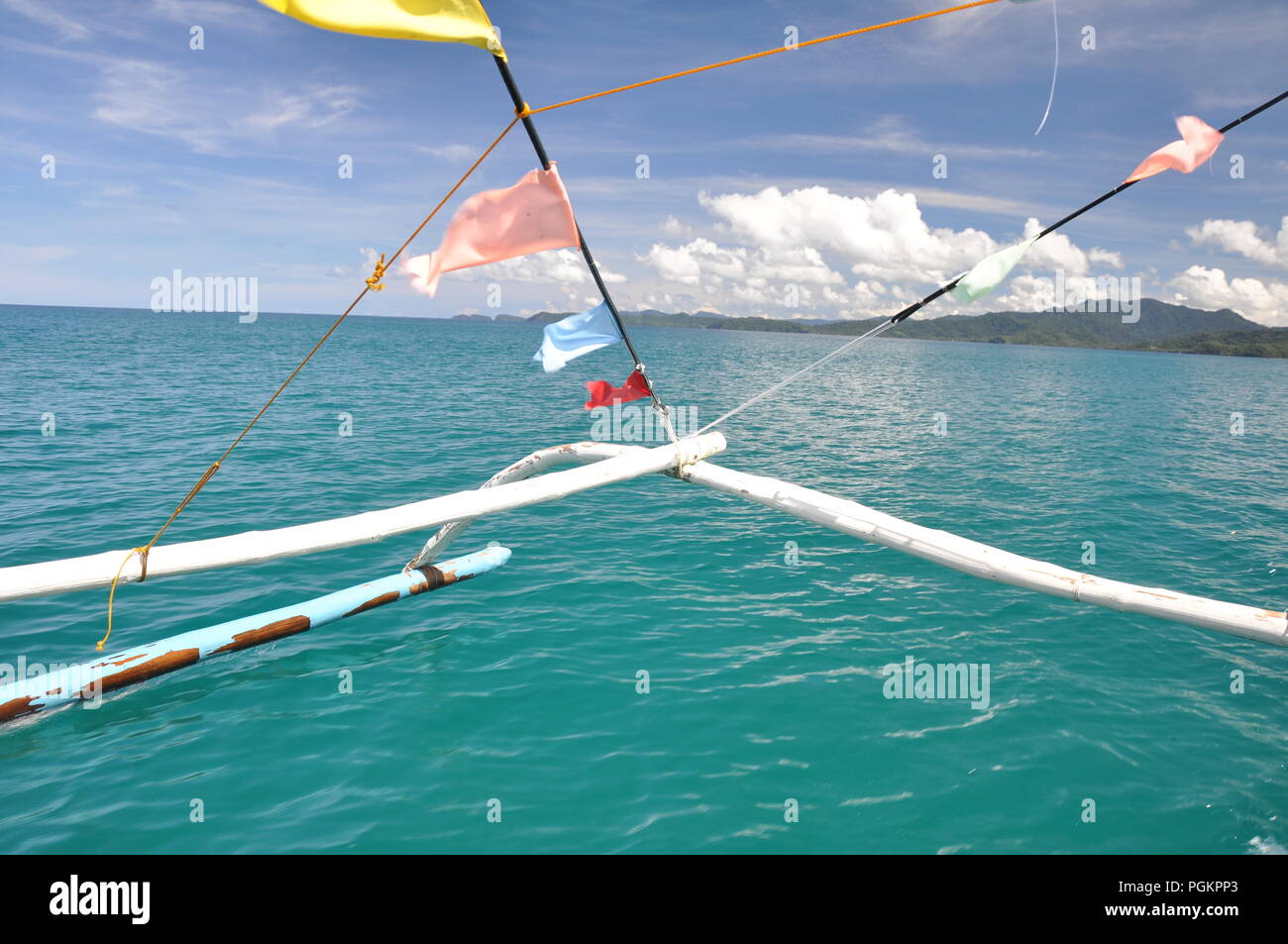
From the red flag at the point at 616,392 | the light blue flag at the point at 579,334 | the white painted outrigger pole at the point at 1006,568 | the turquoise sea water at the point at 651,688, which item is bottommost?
the turquoise sea water at the point at 651,688

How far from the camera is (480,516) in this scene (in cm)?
642

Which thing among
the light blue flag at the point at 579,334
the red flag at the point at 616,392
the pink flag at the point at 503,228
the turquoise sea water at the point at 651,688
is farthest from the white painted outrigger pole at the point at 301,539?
the turquoise sea water at the point at 651,688

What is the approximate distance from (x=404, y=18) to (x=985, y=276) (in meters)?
5.36

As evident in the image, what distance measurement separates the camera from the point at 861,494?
19.4 meters

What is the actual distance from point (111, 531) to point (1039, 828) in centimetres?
1626

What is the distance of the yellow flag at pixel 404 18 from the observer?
12.7ft

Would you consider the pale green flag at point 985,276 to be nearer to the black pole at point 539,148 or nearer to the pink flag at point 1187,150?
the pink flag at point 1187,150

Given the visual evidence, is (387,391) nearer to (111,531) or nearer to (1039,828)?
(111,531)

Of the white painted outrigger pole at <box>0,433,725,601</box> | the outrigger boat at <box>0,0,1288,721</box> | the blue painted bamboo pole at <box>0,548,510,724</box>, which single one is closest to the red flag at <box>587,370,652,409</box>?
the outrigger boat at <box>0,0,1288,721</box>

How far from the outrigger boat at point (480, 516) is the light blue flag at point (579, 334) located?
2.4 inches

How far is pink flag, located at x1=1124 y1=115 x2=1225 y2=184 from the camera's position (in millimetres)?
5914

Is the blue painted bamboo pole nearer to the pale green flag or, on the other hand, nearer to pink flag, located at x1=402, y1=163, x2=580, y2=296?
pink flag, located at x1=402, y1=163, x2=580, y2=296

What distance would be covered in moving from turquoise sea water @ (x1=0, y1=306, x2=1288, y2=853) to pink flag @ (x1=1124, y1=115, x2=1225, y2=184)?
6.11 metres
